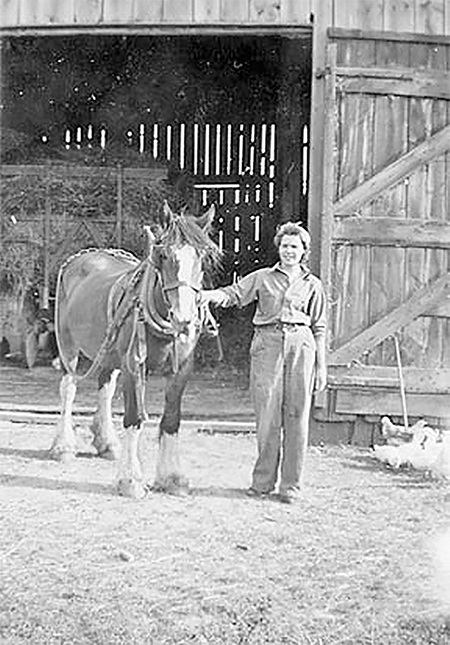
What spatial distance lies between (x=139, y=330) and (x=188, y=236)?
36.3 inches

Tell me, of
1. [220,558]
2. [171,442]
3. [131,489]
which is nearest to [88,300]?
[171,442]

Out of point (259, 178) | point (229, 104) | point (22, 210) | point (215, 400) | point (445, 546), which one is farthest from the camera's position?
point (259, 178)

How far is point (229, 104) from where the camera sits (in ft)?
53.2

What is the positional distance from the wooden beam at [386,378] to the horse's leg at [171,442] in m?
2.25

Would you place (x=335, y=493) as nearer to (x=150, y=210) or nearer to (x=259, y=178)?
(x=150, y=210)

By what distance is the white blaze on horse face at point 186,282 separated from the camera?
20.2 feet

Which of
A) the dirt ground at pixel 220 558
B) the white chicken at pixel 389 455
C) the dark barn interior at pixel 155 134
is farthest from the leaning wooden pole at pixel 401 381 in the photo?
the dark barn interior at pixel 155 134

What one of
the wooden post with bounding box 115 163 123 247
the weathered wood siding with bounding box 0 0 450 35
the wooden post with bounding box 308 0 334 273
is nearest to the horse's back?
the wooden post with bounding box 308 0 334 273

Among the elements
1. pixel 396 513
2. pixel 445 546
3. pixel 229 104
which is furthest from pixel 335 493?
pixel 229 104

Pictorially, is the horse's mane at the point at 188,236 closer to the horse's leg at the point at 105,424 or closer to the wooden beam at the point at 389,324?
the horse's leg at the point at 105,424

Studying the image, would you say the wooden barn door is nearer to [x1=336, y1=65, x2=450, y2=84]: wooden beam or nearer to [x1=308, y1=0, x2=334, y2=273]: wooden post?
[x1=336, y1=65, x2=450, y2=84]: wooden beam

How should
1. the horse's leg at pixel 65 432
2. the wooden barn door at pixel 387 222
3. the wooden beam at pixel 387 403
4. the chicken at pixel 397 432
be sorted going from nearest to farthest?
the horse's leg at pixel 65 432, the chicken at pixel 397 432, the wooden barn door at pixel 387 222, the wooden beam at pixel 387 403

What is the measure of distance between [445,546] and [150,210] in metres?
10.4

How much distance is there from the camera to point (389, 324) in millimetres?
8750
